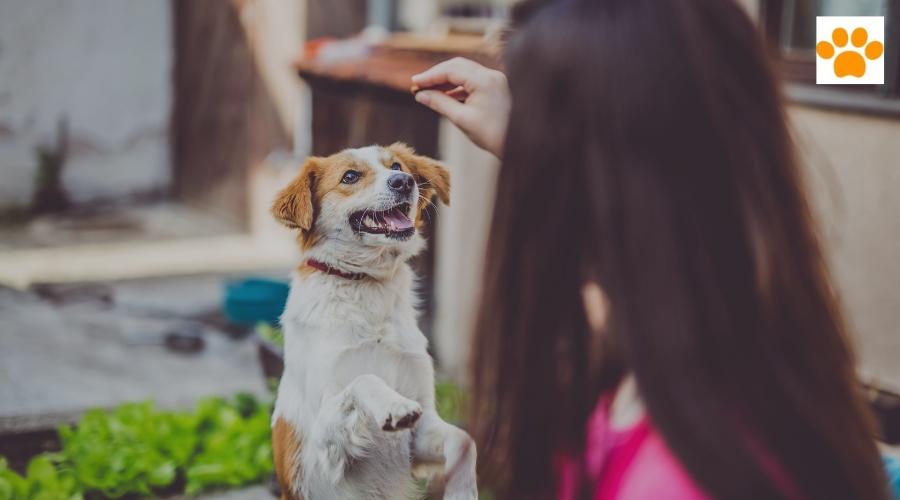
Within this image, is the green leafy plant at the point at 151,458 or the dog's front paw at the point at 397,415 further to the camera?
the green leafy plant at the point at 151,458

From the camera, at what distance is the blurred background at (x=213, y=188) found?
287cm

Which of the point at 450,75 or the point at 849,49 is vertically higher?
the point at 849,49

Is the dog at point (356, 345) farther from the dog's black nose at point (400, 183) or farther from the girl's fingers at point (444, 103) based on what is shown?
the girl's fingers at point (444, 103)

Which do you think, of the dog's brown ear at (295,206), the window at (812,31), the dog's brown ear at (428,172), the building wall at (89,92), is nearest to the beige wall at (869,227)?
the window at (812,31)

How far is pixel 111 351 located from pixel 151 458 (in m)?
2.70

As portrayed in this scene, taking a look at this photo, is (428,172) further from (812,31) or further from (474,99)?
(812,31)

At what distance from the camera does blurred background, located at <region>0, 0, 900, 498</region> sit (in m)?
2.87

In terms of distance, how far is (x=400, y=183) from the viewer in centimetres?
134

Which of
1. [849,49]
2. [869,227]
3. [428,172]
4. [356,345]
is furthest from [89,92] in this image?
[356,345]

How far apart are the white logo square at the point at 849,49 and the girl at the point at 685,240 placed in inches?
119

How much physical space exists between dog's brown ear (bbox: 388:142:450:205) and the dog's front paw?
1.41 ft

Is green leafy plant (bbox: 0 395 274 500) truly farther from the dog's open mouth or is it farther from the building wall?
the building wall

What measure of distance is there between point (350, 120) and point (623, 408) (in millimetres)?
3089

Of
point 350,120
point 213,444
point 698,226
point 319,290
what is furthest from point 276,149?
point 698,226
